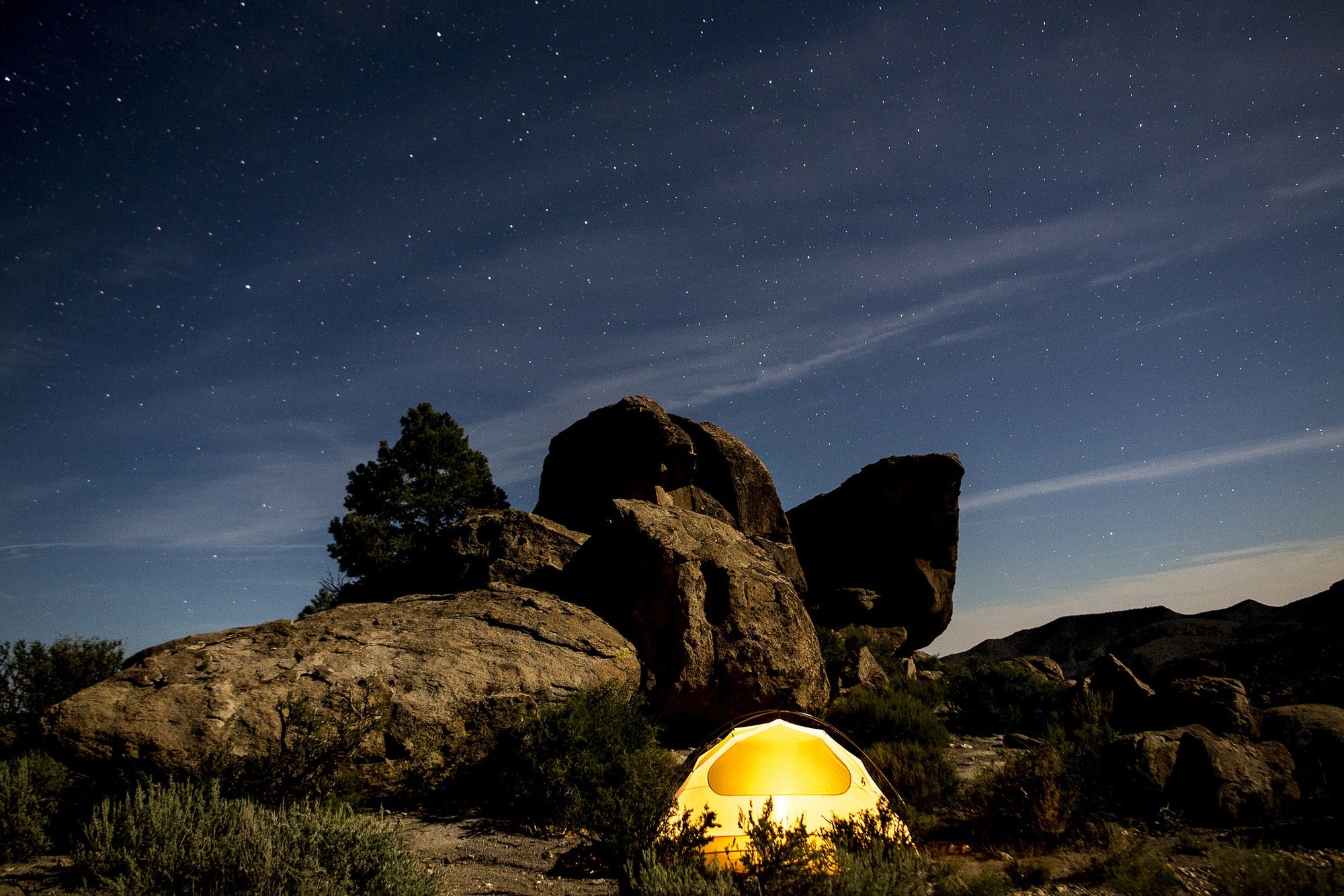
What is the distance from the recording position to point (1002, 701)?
16.3m

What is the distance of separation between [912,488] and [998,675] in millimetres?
18563

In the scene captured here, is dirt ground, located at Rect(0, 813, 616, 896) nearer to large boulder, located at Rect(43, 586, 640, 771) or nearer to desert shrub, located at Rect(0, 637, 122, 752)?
large boulder, located at Rect(43, 586, 640, 771)

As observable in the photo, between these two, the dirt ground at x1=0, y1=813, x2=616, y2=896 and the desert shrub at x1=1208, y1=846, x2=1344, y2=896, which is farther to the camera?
the dirt ground at x1=0, y1=813, x2=616, y2=896

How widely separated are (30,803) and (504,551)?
832 centimetres

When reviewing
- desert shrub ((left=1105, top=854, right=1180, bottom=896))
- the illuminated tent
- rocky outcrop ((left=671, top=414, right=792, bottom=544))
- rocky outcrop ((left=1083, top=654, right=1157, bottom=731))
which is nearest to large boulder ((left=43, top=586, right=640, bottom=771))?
the illuminated tent

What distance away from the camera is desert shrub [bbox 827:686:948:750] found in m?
12.6

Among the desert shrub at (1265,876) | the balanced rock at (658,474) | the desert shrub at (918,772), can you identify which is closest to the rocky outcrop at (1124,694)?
the desert shrub at (918,772)

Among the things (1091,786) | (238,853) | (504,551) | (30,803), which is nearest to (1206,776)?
(1091,786)

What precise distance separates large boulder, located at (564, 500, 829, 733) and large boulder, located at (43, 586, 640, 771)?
815 mm

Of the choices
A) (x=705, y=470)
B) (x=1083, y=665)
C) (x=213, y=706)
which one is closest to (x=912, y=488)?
(x=705, y=470)

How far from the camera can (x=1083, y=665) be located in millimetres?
64938

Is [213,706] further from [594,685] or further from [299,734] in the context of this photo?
[594,685]

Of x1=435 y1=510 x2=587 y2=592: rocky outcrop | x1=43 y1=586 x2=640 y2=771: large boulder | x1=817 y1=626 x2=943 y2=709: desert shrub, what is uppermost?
x1=435 y1=510 x2=587 y2=592: rocky outcrop

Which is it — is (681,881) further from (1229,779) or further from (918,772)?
(1229,779)
